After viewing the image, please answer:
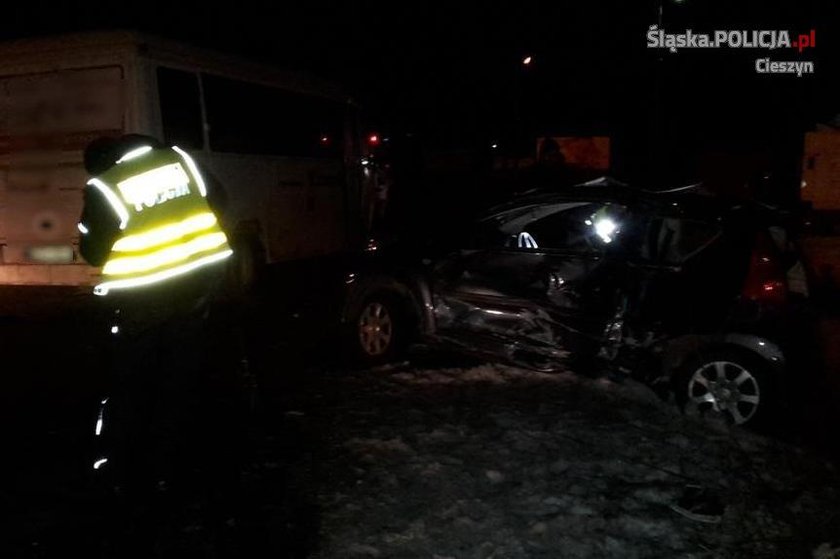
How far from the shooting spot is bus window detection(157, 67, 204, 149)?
898 cm

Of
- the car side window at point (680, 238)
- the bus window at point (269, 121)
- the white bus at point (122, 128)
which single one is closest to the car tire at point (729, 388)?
the car side window at point (680, 238)

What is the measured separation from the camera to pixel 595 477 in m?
4.43

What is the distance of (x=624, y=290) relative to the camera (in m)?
5.74

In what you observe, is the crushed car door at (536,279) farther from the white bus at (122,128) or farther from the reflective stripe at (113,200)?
the white bus at (122,128)

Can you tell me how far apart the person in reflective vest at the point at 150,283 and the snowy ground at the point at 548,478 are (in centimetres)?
91

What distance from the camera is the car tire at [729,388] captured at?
5324 millimetres

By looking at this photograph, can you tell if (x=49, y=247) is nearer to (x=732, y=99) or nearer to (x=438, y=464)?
(x=438, y=464)

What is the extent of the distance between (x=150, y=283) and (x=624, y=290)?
334 centimetres

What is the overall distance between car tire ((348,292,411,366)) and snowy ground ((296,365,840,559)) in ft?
2.72

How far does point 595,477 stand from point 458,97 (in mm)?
31358

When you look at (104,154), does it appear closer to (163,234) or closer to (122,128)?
(163,234)

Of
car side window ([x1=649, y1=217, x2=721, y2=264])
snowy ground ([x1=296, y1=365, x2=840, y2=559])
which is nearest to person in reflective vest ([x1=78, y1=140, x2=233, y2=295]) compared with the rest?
snowy ground ([x1=296, y1=365, x2=840, y2=559])

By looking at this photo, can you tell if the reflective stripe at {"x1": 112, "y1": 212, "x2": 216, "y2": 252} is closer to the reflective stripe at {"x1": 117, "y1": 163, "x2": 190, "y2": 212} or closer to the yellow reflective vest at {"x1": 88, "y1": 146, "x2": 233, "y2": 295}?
the yellow reflective vest at {"x1": 88, "y1": 146, "x2": 233, "y2": 295}

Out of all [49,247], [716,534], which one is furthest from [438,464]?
[49,247]
